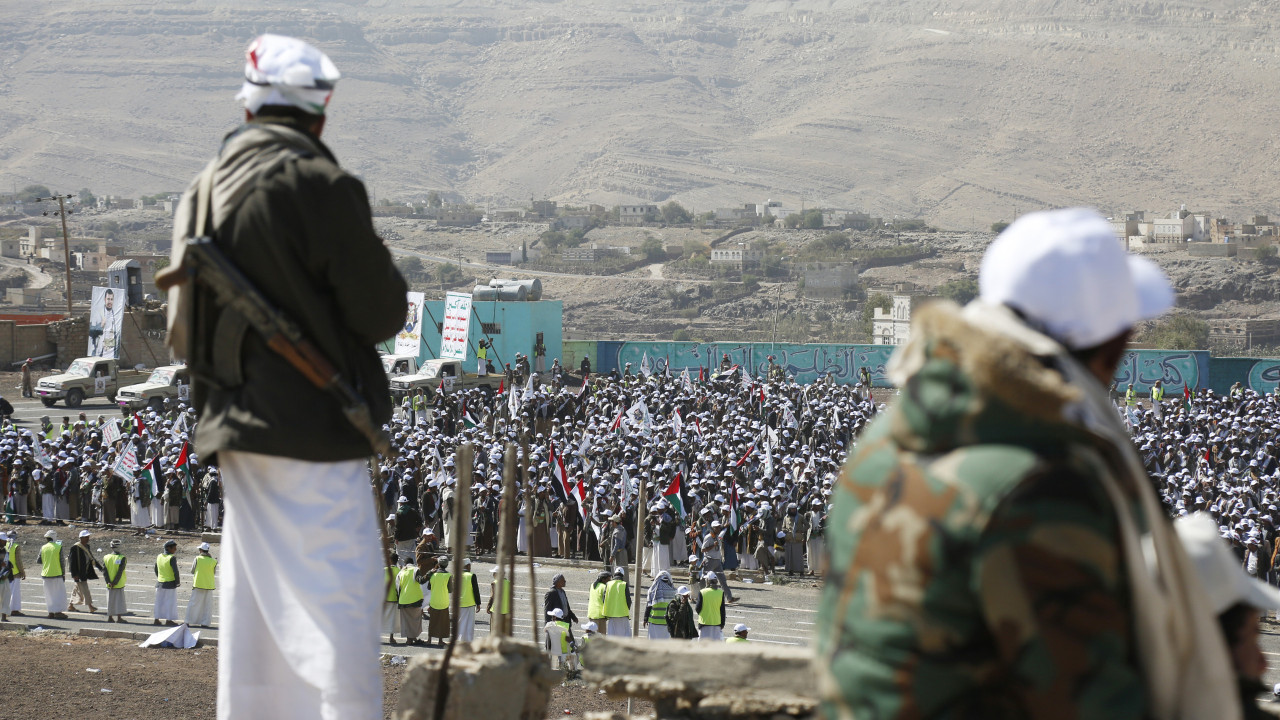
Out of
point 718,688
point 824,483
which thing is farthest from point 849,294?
point 718,688

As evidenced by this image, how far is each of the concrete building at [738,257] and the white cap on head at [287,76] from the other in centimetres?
9311

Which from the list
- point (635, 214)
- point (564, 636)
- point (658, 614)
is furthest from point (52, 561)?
point (635, 214)

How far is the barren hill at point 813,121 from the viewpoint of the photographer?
14738 centimetres

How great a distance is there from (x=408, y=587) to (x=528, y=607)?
6.11 feet

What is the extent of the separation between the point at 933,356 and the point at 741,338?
74.3 meters

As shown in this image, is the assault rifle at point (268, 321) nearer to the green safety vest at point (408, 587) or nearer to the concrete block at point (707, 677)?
the concrete block at point (707, 677)

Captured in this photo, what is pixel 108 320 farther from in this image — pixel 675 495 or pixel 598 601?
pixel 598 601

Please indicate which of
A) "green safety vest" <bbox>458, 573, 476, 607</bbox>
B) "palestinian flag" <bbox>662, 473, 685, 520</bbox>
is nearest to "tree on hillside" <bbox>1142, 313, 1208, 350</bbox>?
"palestinian flag" <bbox>662, 473, 685, 520</bbox>

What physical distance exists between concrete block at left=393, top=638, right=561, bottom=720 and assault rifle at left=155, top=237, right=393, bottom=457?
2.14ft

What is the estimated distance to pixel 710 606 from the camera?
15.4 meters

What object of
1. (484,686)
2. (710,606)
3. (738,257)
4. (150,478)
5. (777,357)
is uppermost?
(738,257)

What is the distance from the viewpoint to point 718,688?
11.4 ft

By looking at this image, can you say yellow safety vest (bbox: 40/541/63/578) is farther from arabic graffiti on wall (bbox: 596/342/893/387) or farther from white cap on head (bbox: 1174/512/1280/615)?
arabic graffiti on wall (bbox: 596/342/893/387)

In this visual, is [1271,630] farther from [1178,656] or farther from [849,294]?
[849,294]
